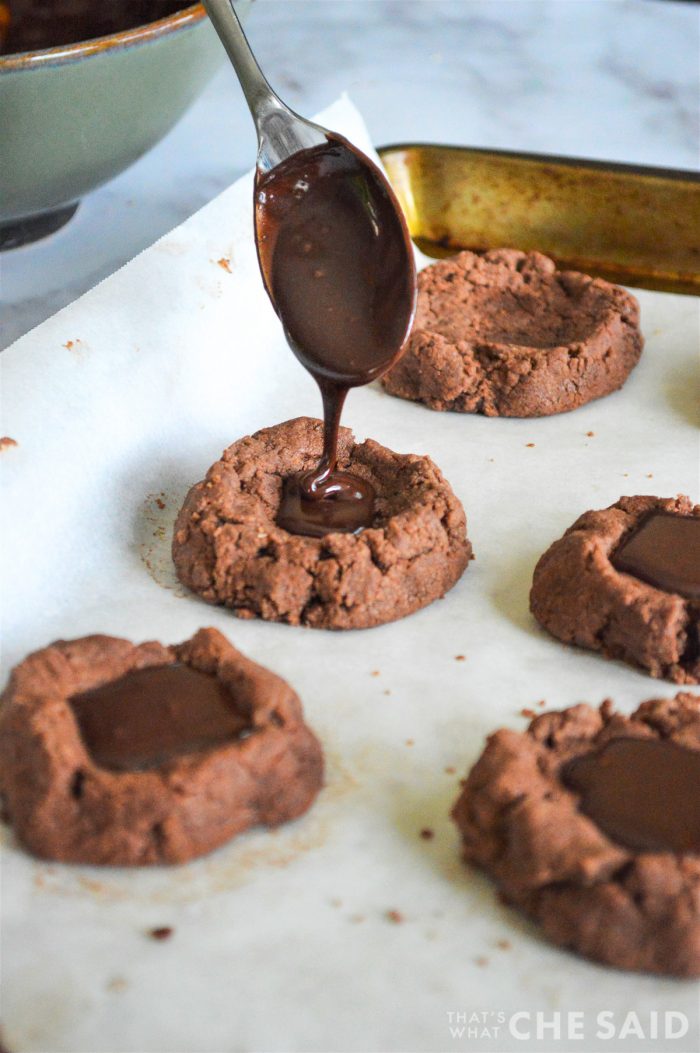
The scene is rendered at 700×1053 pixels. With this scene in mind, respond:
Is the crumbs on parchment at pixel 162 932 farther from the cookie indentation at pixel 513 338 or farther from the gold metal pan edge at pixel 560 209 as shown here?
the gold metal pan edge at pixel 560 209

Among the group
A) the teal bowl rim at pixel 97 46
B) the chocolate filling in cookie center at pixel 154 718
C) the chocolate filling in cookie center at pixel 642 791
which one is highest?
the teal bowl rim at pixel 97 46

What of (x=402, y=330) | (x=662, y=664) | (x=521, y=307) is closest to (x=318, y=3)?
(x=521, y=307)

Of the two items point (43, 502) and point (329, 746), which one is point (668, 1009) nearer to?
point (329, 746)

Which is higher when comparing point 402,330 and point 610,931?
point 402,330

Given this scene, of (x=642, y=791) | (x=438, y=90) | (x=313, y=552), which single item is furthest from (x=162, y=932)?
(x=438, y=90)

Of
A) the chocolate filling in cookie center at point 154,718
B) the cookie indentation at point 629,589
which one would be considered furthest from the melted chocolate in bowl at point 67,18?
the chocolate filling in cookie center at point 154,718

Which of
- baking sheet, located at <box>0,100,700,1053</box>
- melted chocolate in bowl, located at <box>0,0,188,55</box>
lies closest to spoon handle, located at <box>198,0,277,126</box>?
baking sheet, located at <box>0,100,700,1053</box>
